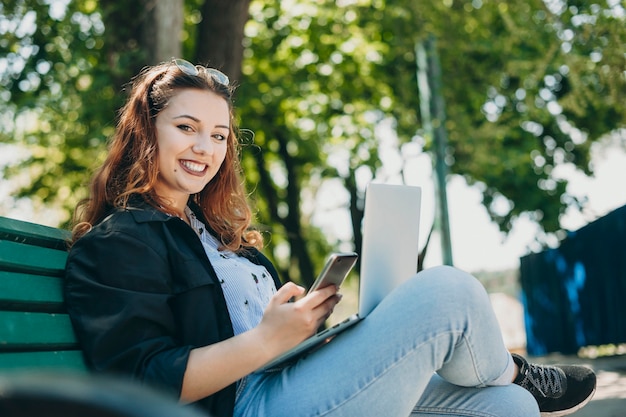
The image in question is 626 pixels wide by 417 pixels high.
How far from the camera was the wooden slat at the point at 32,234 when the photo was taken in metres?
2.42

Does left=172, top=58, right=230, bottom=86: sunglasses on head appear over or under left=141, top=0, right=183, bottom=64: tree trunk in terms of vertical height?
under

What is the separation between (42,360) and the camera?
2203 millimetres

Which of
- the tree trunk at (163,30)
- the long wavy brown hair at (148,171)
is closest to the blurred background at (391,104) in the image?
the tree trunk at (163,30)

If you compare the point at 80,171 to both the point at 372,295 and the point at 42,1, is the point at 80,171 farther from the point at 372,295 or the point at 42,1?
the point at 372,295

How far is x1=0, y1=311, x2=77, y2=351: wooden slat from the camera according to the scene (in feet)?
7.08

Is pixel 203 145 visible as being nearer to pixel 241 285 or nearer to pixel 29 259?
pixel 241 285

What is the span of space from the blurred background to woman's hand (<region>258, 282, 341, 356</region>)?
4.94 metres

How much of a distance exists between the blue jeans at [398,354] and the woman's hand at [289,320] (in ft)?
0.41

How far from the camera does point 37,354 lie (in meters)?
2.21

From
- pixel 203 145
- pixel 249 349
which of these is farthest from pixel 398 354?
pixel 203 145

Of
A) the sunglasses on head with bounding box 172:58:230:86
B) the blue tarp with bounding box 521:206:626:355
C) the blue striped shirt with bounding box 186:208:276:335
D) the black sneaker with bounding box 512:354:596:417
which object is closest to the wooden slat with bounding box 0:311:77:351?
the blue striped shirt with bounding box 186:208:276:335

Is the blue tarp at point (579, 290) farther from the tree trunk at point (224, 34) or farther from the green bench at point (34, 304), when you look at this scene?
the green bench at point (34, 304)

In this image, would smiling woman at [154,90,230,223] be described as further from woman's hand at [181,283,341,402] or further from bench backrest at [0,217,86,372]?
woman's hand at [181,283,341,402]

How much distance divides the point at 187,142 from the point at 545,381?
1.43m
